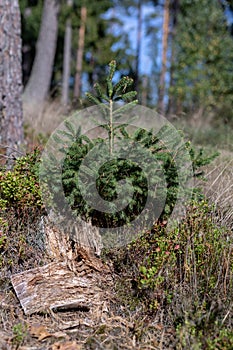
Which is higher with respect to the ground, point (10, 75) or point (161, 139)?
point (10, 75)

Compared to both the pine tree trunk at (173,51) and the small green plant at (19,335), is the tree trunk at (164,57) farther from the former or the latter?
the small green plant at (19,335)

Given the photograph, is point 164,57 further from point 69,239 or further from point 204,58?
point 69,239

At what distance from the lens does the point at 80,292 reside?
2.42m

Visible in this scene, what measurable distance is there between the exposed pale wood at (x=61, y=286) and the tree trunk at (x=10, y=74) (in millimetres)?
2004

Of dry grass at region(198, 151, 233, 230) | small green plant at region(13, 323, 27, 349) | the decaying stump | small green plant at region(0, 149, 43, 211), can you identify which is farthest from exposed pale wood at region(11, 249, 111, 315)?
dry grass at region(198, 151, 233, 230)

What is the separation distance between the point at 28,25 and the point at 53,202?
13.9 metres

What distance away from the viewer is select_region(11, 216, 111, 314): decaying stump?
234 cm

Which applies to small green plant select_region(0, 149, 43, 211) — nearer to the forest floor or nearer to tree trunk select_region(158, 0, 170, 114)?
the forest floor

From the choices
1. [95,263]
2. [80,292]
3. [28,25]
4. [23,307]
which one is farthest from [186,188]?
[28,25]

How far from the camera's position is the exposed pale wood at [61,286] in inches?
91.7

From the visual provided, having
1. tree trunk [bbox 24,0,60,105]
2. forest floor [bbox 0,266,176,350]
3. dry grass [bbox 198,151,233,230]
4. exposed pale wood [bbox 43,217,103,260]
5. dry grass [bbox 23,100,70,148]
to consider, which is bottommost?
forest floor [bbox 0,266,176,350]

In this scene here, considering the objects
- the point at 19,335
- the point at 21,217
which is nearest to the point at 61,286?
the point at 19,335

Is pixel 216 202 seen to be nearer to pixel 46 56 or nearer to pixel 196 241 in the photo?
pixel 196 241

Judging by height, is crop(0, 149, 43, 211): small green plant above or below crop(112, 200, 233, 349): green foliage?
above
